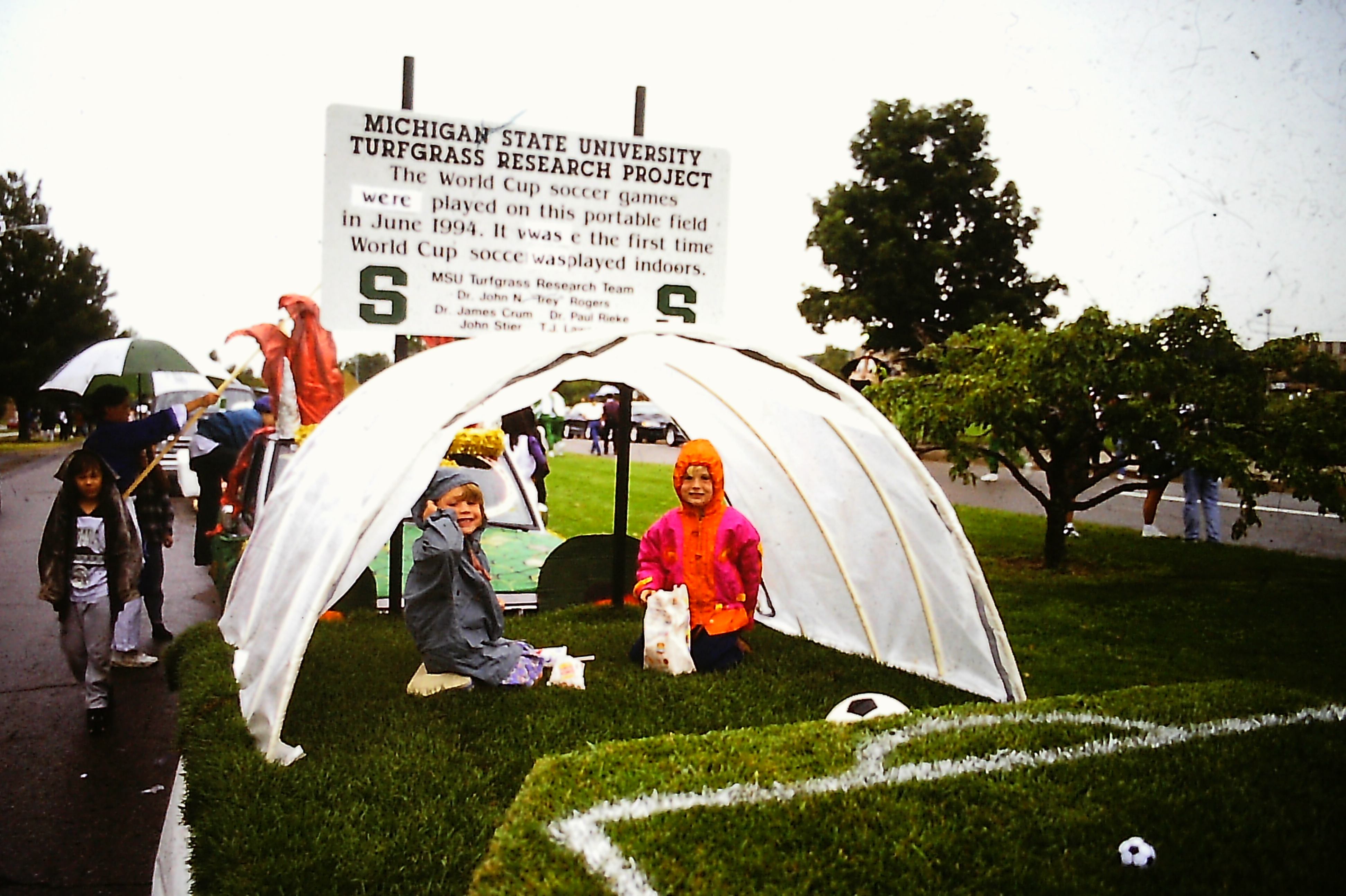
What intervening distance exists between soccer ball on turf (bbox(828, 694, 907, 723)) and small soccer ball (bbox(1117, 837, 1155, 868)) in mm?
1655

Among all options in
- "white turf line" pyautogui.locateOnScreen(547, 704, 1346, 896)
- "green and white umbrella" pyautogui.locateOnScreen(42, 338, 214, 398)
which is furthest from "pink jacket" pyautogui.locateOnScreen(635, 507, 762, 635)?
"green and white umbrella" pyautogui.locateOnScreen(42, 338, 214, 398)

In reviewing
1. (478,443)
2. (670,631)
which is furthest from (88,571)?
(670,631)

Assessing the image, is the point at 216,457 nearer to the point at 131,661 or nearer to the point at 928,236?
the point at 131,661

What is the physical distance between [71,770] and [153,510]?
2.73 metres

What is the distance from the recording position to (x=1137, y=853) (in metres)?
3.04

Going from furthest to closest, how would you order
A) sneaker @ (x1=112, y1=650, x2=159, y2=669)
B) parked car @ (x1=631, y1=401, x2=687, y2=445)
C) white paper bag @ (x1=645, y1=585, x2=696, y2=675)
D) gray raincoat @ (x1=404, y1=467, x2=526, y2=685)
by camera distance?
parked car @ (x1=631, y1=401, x2=687, y2=445) → sneaker @ (x1=112, y1=650, x2=159, y2=669) → white paper bag @ (x1=645, y1=585, x2=696, y2=675) → gray raincoat @ (x1=404, y1=467, x2=526, y2=685)

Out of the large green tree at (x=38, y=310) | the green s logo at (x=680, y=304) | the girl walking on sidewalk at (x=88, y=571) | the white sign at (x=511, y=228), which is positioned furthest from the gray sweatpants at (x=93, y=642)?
the large green tree at (x=38, y=310)

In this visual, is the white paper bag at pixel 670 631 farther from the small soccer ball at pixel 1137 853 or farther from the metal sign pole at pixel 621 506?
the small soccer ball at pixel 1137 853

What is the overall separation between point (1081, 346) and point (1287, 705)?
179 inches

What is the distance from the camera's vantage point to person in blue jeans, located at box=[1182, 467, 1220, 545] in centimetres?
1198

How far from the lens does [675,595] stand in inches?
242

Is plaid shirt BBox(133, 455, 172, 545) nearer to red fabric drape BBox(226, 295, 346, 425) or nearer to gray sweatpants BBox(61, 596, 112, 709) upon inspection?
red fabric drape BBox(226, 295, 346, 425)

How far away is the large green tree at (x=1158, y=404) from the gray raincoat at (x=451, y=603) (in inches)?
178

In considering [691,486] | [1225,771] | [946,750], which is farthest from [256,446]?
[1225,771]
